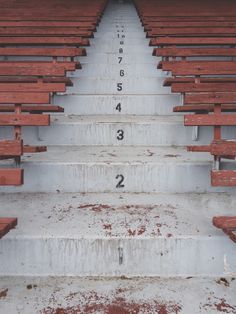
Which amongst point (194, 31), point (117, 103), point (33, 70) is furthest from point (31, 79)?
point (194, 31)

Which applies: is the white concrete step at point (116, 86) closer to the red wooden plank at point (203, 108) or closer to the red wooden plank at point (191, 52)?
the red wooden plank at point (191, 52)

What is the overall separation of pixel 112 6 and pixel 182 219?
4.38 meters

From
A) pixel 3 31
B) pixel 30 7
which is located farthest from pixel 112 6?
pixel 3 31

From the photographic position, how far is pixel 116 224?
122 cm

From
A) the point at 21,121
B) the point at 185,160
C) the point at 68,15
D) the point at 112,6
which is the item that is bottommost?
the point at 185,160

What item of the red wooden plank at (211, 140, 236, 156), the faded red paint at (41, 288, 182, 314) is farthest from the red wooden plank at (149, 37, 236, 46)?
the faded red paint at (41, 288, 182, 314)

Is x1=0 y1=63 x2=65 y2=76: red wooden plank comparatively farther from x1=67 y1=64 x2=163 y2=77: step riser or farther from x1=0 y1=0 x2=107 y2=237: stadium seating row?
x1=67 y1=64 x2=163 y2=77: step riser

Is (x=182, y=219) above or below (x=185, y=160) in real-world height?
below

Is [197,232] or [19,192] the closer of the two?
[197,232]

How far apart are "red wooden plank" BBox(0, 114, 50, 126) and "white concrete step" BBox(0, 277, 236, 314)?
58 cm

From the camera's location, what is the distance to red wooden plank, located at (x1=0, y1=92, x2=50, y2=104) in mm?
1494

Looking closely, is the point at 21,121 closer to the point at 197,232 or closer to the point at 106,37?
the point at 197,232

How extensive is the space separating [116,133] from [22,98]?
49 centimetres

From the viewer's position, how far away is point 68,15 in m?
3.62
